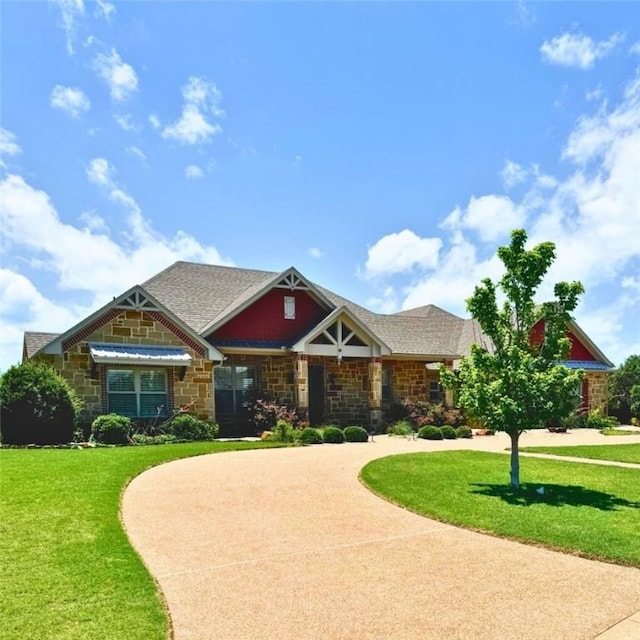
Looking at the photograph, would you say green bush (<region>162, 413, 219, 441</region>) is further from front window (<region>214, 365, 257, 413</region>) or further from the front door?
the front door

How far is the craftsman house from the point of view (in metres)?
20.0

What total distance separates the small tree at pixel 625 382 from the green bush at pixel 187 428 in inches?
934

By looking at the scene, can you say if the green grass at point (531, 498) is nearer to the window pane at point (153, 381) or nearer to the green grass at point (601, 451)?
the green grass at point (601, 451)

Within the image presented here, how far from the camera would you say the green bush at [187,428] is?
19828 mm

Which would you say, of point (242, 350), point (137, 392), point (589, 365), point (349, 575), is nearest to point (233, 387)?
point (242, 350)

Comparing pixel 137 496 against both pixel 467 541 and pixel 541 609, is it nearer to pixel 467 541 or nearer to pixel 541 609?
pixel 467 541

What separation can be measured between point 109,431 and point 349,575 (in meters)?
13.7

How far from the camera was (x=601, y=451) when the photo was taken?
17.7 metres

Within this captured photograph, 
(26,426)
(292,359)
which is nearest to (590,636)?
(26,426)

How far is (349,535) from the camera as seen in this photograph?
7.98m

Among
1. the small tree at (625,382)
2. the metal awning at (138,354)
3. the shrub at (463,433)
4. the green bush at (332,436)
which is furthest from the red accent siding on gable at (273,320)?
the small tree at (625,382)

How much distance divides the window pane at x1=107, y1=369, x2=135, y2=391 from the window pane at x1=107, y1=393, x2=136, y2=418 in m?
0.21

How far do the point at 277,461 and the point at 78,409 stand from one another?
746cm

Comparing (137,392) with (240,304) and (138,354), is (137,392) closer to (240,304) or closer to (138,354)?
(138,354)
